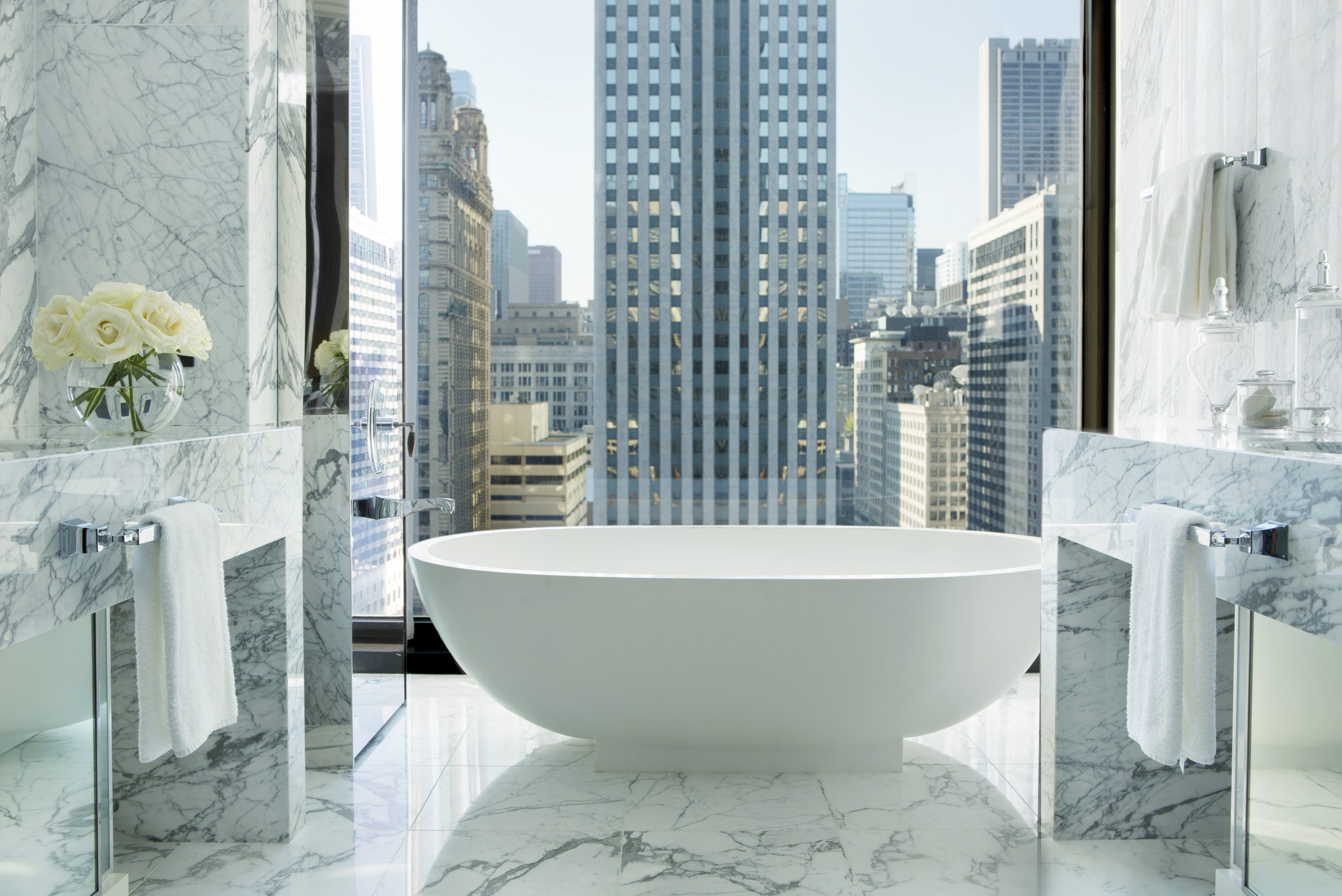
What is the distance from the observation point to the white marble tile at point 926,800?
238 cm

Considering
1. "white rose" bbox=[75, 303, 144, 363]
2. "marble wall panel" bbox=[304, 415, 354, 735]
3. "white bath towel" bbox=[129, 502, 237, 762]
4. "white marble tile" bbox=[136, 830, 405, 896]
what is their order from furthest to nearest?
"marble wall panel" bbox=[304, 415, 354, 735] < "white marble tile" bbox=[136, 830, 405, 896] < "white rose" bbox=[75, 303, 144, 363] < "white bath towel" bbox=[129, 502, 237, 762]

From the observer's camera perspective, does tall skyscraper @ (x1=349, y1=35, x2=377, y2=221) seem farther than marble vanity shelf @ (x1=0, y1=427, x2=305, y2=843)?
Yes

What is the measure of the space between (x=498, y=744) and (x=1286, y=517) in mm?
2277

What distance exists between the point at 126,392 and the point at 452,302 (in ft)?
6.21

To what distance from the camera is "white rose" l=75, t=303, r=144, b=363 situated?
1806 millimetres

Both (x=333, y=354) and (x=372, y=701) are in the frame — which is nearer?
(x=333, y=354)

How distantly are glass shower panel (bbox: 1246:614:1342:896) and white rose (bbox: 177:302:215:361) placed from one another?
212 cm

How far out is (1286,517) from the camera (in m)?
1.39

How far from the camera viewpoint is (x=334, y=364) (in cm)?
276

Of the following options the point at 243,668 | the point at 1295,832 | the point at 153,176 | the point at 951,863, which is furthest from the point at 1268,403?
the point at 153,176

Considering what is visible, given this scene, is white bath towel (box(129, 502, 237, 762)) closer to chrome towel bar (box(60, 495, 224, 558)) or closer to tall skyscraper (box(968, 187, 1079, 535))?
chrome towel bar (box(60, 495, 224, 558))

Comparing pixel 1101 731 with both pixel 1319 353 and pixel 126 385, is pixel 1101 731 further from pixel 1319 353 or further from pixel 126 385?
pixel 126 385

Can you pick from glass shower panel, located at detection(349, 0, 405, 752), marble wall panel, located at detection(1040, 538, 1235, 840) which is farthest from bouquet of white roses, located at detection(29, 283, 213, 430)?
marble wall panel, located at detection(1040, 538, 1235, 840)

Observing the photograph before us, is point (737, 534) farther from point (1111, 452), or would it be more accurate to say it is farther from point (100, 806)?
point (100, 806)
